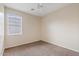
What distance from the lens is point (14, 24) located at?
415 centimetres

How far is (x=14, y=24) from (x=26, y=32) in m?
0.94

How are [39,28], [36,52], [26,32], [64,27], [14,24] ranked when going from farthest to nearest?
1. [39,28]
2. [26,32]
3. [14,24]
4. [64,27]
5. [36,52]

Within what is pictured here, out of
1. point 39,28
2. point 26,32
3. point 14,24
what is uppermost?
point 14,24

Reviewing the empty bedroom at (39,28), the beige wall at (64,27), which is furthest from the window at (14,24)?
the beige wall at (64,27)

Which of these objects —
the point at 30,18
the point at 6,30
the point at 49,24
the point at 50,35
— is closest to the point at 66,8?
the point at 49,24

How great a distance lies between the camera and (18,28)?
4348 millimetres

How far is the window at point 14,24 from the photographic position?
3916 millimetres

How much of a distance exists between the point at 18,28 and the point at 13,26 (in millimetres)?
320

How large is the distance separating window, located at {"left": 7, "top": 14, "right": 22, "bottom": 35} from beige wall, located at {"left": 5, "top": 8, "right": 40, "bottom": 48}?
0.20 metres

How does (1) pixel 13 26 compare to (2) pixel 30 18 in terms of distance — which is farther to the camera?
(2) pixel 30 18

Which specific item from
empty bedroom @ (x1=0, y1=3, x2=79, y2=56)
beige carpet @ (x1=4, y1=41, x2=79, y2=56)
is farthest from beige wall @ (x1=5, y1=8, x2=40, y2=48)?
beige carpet @ (x1=4, y1=41, x2=79, y2=56)

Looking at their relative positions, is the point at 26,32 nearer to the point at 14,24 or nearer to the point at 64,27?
the point at 14,24

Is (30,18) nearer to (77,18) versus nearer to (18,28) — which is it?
(18,28)

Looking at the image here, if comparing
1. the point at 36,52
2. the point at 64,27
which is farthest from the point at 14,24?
the point at 64,27
